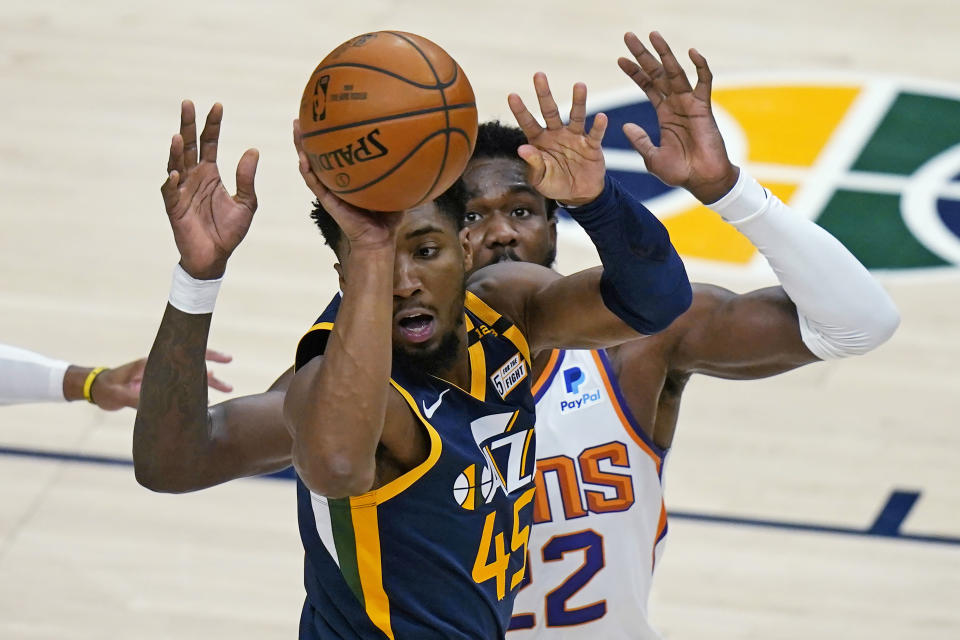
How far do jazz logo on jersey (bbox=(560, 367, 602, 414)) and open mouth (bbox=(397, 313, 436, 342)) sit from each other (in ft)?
3.01

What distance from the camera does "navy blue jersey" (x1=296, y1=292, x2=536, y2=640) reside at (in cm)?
304

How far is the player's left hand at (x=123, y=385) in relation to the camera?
4.39 metres

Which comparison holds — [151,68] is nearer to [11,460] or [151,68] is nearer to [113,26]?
[113,26]

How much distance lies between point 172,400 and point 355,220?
2.44ft

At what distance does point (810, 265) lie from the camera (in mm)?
3467

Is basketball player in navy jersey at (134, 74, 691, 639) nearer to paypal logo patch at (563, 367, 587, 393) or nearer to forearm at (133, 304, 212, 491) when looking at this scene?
forearm at (133, 304, 212, 491)

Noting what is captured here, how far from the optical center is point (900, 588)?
5516 mm

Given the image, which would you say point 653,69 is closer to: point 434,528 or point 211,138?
point 211,138

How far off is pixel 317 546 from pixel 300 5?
712 centimetres

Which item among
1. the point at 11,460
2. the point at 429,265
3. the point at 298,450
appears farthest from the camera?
the point at 11,460

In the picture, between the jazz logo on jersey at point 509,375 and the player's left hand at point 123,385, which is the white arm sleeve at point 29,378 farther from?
the jazz logo on jersey at point 509,375

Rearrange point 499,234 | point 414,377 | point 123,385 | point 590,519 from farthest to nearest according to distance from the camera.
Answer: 1. point 123,385
2. point 499,234
3. point 590,519
4. point 414,377

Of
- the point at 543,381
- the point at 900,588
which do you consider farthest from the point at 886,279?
the point at 543,381

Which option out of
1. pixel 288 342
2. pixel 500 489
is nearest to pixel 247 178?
pixel 500 489
